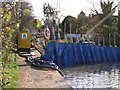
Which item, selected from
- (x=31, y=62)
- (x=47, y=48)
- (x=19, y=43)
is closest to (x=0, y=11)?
(x=31, y=62)

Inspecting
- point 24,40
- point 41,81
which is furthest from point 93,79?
point 24,40

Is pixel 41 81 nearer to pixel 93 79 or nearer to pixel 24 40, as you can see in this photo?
pixel 93 79

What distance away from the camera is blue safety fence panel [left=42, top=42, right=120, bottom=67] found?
56.1ft

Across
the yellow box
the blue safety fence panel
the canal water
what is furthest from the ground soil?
the blue safety fence panel

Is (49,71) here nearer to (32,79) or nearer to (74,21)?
(32,79)

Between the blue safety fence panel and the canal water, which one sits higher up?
the blue safety fence panel

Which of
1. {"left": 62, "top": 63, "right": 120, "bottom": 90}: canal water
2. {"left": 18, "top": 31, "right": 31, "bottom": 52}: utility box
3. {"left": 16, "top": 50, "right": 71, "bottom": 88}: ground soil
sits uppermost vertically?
{"left": 18, "top": 31, "right": 31, "bottom": 52}: utility box

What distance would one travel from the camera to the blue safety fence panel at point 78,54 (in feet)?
56.1

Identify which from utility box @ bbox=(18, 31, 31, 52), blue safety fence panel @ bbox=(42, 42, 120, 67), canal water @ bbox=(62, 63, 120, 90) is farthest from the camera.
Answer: blue safety fence panel @ bbox=(42, 42, 120, 67)

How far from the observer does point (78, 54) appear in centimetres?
1912

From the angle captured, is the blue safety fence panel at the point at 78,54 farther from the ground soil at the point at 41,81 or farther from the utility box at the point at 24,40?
the ground soil at the point at 41,81

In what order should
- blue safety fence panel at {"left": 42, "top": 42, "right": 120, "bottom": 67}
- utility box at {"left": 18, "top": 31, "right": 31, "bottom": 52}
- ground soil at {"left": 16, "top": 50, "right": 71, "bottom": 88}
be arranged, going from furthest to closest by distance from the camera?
blue safety fence panel at {"left": 42, "top": 42, "right": 120, "bottom": 67}, utility box at {"left": 18, "top": 31, "right": 31, "bottom": 52}, ground soil at {"left": 16, "top": 50, "right": 71, "bottom": 88}

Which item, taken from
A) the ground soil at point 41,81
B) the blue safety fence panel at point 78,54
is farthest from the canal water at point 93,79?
the blue safety fence panel at point 78,54

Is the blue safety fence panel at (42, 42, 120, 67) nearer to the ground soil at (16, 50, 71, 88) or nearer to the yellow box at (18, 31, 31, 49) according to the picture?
the yellow box at (18, 31, 31, 49)
